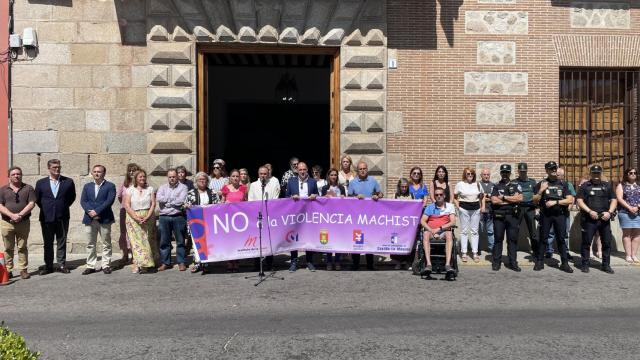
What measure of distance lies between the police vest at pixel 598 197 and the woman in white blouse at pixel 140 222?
8051 millimetres

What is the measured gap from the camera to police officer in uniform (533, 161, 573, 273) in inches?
361

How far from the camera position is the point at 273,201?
357 inches

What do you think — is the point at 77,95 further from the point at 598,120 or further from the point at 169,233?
the point at 598,120

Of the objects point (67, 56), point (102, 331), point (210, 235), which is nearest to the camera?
point (102, 331)

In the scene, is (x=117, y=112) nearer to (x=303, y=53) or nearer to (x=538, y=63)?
(x=303, y=53)

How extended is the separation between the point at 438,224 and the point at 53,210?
685cm

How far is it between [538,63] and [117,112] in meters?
9.83

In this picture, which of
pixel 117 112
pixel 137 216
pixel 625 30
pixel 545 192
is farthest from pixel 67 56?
pixel 625 30

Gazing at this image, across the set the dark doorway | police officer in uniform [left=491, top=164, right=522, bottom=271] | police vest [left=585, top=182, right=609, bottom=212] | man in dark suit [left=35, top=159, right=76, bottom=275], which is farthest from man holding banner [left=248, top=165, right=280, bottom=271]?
the dark doorway

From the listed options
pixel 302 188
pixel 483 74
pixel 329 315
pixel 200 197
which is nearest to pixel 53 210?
pixel 200 197

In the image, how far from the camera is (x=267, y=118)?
22.2m

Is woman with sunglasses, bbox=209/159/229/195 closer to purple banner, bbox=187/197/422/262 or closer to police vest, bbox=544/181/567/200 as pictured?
purple banner, bbox=187/197/422/262

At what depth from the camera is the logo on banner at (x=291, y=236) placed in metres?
9.12

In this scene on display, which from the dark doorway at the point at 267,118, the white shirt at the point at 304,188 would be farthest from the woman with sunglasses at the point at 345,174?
the dark doorway at the point at 267,118
